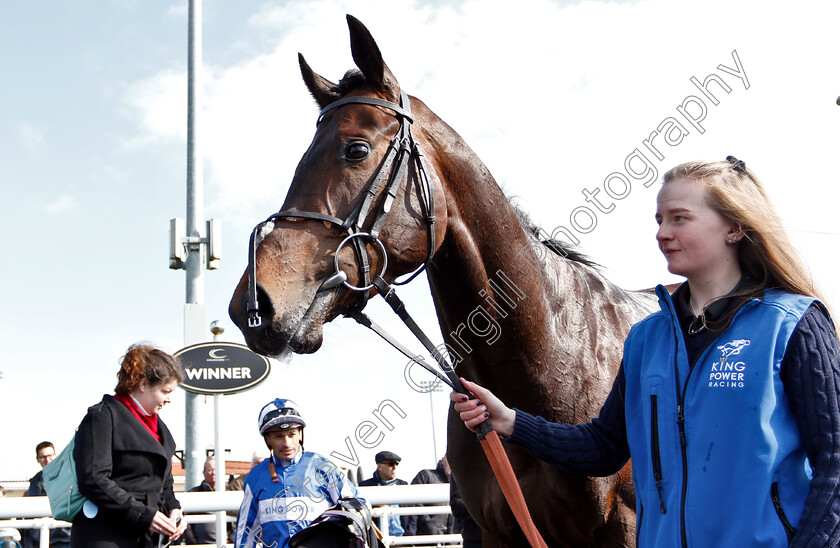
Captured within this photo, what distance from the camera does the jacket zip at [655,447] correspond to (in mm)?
1884

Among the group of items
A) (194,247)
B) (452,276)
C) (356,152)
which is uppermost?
(194,247)

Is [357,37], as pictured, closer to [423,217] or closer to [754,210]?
[423,217]

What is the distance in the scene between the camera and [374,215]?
256cm

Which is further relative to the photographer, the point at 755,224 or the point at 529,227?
the point at 529,227

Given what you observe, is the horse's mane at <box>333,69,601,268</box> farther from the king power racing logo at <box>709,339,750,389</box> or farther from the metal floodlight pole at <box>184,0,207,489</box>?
the metal floodlight pole at <box>184,0,207,489</box>

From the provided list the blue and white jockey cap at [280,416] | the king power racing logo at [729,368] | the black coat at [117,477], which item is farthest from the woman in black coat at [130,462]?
the king power racing logo at [729,368]

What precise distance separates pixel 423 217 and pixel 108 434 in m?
2.33

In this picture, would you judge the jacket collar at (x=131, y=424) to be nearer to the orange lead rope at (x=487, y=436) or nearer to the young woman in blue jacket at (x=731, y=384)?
the orange lead rope at (x=487, y=436)

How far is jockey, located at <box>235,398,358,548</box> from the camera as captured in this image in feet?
14.0

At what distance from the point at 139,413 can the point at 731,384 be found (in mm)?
3373

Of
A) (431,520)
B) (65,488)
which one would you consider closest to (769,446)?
(65,488)

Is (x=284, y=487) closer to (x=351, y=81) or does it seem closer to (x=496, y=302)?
(x=496, y=302)

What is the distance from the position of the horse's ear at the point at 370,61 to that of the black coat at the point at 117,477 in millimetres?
2378

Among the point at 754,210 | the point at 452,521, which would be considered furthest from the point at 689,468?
the point at 452,521
